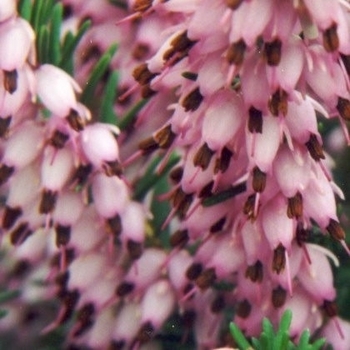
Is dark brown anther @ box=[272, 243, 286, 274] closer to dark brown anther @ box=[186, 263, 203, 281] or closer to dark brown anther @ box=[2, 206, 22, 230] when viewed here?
dark brown anther @ box=[186, 263, 203, 281]

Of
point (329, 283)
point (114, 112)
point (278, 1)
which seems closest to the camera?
point (278, 1)

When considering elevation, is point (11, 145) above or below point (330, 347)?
above

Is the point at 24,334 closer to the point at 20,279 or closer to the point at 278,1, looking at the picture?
the point at 20,279

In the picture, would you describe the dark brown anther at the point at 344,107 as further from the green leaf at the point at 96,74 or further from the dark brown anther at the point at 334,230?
the green leaf at the point at 96,74

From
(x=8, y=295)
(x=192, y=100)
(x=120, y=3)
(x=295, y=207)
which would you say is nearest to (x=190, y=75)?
(x=192, y=100)

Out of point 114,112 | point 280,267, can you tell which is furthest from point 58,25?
point 280,267

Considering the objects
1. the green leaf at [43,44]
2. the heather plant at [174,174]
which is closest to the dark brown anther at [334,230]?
the heather plant at [174,174]

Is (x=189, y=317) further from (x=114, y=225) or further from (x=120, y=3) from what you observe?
(x=120, y=3)
